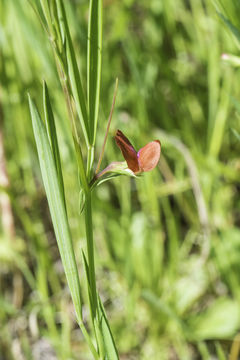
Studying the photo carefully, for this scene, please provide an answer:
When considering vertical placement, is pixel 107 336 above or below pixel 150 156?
below

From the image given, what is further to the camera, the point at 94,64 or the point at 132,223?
the point at 132,223

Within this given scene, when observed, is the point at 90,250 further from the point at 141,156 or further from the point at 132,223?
the point at 132,223

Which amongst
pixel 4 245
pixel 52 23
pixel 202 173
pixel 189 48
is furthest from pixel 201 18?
pixel 52 23

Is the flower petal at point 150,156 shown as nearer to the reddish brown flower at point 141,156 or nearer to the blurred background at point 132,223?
the reddish brown flower at point 141,156

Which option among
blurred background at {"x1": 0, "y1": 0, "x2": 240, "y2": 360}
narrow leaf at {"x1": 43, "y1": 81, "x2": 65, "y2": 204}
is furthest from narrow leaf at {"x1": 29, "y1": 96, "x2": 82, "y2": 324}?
blurred background at {"x1": 0, "y1": 0, "x2": 240, "y2": 360}

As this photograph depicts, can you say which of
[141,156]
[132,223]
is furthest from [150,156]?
[132,223]

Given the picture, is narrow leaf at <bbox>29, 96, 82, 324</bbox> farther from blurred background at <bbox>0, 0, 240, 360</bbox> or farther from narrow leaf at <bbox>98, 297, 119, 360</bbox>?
blurred background at <bbox>0, 0, 240, 360</bbox>

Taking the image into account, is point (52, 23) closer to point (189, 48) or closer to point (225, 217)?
point (225, 217)

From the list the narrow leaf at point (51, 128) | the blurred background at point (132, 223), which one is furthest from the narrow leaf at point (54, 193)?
the blurred background at point (132, 223)
